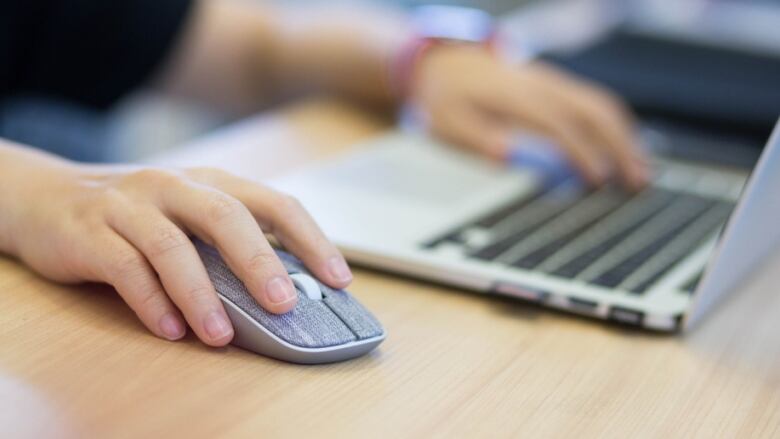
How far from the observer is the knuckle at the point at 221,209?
2.02 ft

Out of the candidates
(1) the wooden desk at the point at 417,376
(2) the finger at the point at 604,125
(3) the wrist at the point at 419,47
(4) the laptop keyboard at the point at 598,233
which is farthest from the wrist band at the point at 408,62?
(1) the wooden desk at the point at 417,376

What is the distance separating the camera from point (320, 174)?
954 mm

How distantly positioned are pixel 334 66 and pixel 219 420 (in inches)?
29.6

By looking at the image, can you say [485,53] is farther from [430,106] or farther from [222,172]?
[222,172]

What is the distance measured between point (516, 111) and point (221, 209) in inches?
21.2

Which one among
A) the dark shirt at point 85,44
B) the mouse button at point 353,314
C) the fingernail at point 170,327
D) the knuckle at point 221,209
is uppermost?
the knuckle at point 221,209

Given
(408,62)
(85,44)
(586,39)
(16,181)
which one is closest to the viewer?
(16,181)

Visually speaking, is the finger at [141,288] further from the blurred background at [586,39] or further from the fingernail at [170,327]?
the blurred background at [586,39]

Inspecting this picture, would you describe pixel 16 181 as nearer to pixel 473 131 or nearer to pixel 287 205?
pixel 287 205

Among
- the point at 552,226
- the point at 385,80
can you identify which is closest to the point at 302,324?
the point at 552,226

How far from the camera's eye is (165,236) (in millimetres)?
613

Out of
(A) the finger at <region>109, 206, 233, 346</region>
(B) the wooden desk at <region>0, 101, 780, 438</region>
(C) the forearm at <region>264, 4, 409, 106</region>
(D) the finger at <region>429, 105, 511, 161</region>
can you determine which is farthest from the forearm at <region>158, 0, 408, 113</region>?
(A) the finger at <region>109, 206, 233, 346</region>

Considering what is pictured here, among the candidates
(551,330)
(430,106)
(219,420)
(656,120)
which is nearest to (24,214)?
(219,420)

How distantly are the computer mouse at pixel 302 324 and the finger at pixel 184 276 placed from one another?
0.01 meters
